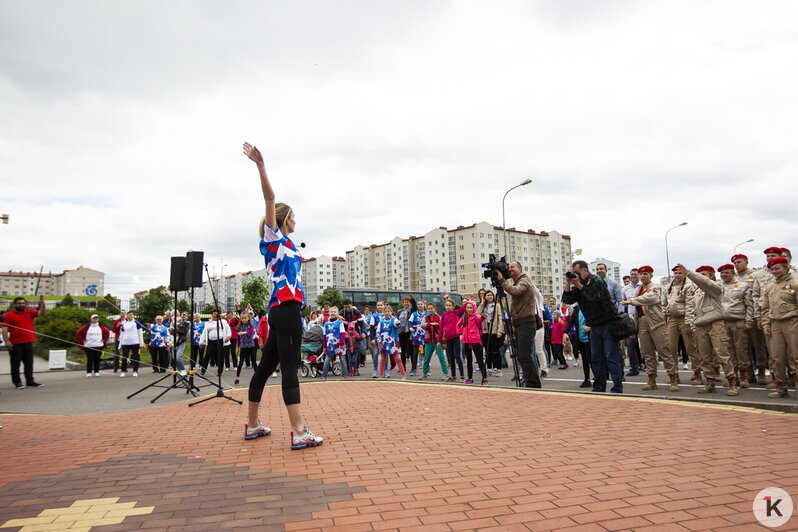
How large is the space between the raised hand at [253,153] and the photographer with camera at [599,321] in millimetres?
5398

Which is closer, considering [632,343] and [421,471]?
[421,471]

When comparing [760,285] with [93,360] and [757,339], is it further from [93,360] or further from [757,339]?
[93,360]

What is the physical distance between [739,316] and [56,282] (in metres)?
218

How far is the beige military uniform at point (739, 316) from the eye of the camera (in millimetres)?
8109

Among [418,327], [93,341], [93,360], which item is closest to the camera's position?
[418,327]

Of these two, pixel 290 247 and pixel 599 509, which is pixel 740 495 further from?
pixel 290 247

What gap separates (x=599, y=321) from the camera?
8.02 metres

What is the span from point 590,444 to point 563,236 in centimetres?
13484

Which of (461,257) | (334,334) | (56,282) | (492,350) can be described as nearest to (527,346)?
(492,350)

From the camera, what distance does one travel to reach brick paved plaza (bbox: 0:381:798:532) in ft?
9.50

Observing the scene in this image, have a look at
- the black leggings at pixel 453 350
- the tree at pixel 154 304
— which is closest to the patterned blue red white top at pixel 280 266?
the black leggings at pixel 453 350

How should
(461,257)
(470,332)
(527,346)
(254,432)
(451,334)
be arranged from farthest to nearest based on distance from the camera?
(461,257)
(451,334)
(470,332)
(527,346)
(254,432)

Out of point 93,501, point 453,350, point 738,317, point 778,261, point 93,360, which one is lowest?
point 93,501

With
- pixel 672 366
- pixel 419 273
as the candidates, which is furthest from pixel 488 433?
pixel 419 273
